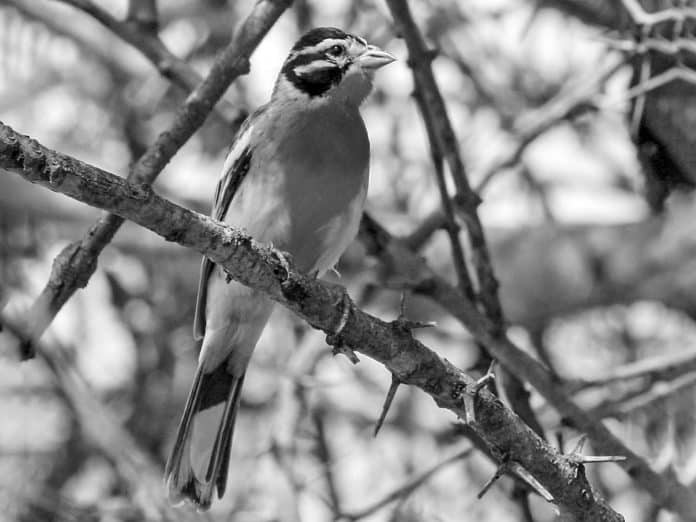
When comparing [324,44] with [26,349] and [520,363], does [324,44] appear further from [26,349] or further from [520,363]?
[26,349]

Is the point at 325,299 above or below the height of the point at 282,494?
above

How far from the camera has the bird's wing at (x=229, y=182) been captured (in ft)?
18.4

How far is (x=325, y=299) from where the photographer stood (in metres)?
4.00

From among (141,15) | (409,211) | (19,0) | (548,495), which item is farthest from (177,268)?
(548,495)

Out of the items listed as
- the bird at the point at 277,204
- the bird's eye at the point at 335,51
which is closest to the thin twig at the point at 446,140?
the bird at the point at 277,204

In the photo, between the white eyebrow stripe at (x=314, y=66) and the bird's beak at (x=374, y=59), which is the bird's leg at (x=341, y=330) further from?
the white eyebrow stripe at (x=314, y=66)

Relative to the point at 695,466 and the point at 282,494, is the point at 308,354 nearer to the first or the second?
the point at 282,494

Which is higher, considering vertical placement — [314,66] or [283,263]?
[314,66]

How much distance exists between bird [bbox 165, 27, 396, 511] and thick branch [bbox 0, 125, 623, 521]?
3.68ft

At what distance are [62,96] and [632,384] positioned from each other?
5.29 metres

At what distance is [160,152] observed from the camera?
4.71 m

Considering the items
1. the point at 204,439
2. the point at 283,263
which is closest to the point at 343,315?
the point at 283,263

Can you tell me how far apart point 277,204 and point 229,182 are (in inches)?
17.6

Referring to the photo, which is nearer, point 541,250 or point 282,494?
point 282,494
